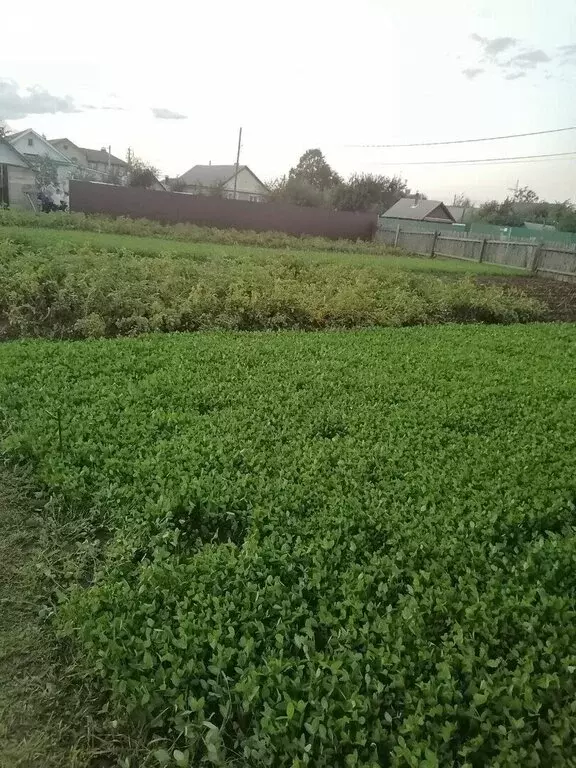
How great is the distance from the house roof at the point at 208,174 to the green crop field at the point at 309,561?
151ft

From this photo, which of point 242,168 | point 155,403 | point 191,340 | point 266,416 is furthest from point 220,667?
point 242,168

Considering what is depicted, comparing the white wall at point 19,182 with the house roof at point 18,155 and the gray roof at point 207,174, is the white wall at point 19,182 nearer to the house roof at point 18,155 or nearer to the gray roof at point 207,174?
the house roof at point 18,155

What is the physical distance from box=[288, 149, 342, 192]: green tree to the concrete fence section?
2463 cm

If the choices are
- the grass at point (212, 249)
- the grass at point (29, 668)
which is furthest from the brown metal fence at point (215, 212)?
the grass at point (29, 668)

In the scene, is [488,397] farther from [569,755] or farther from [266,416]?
[569,755]

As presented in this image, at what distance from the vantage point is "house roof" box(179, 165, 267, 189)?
48.3 m

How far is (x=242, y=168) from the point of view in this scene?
5059 cm

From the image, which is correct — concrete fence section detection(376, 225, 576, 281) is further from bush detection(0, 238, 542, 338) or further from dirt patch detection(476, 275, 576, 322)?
bush detection(0, 238, 542, 338)

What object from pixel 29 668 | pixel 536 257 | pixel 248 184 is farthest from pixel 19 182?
pixel 29 668

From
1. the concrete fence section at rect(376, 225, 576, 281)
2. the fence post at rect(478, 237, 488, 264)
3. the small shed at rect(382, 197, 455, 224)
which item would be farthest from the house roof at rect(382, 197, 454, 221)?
the fence post at rect(478, 237, 488, 264)

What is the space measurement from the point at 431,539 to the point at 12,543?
7.12 ft

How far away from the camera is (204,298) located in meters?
8.21

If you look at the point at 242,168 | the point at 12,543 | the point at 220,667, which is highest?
the point at 242,168

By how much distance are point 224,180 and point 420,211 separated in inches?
619
